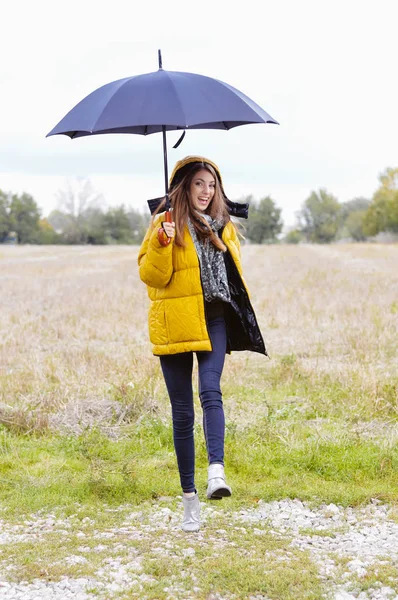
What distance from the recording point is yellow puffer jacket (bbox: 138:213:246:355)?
4.58 metres

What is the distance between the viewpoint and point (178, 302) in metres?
4.62

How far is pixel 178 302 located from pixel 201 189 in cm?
77

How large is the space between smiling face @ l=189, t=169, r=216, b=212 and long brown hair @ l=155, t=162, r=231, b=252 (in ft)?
0.07

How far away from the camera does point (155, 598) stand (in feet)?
12.9

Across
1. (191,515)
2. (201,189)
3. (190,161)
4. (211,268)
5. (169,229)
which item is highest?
(190,161)

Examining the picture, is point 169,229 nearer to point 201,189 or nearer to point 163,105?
point 201,189

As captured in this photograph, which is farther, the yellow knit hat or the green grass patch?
the green grass patch

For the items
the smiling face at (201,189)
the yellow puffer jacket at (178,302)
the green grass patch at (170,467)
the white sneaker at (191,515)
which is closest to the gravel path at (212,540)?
the white sneaker at (191,515)

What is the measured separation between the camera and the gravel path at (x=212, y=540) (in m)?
4.02

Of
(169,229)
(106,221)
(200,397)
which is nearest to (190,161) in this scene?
(169,229)

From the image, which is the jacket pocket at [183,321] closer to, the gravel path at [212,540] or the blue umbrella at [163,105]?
the blue umbrella at [163,105]

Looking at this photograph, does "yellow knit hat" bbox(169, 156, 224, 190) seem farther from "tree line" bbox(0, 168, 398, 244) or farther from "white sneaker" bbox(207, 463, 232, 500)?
"tree line" bbox(0, 168, 398, 244)

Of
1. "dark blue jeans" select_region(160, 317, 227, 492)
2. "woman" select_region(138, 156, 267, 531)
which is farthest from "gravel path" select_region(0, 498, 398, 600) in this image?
"dark blue jeans" select_region(160, 317, 227, 492)

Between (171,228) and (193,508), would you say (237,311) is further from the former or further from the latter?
(193,508)
